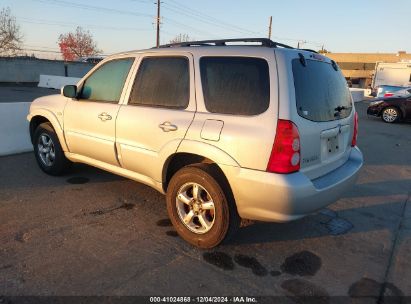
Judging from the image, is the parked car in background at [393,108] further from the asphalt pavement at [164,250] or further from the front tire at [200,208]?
the front tire at [200,208]

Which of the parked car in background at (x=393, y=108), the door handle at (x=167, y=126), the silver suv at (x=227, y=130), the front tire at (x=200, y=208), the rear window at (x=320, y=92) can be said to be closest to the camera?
the silver suv at (x=227, y=130)

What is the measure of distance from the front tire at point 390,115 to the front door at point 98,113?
1334 centimetres

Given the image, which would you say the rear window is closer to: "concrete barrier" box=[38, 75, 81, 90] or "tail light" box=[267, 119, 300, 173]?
"tail light" box=[267, 119, 300, 173]

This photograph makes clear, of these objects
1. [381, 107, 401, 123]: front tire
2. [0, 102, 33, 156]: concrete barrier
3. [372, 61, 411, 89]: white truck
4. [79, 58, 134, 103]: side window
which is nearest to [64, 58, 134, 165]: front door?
[79, 58, 134, 103]: side window

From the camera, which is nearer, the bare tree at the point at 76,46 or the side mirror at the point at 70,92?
the side mirror at the point at 70,92

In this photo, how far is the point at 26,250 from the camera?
334 centimetres

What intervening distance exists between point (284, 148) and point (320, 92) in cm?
83

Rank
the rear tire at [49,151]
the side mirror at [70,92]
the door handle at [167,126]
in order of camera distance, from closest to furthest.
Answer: the door handle at [167,126]
the side mirror at [70,92]
the rear tire at [49,151]

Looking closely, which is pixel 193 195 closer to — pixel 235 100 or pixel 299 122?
pixel 235 100

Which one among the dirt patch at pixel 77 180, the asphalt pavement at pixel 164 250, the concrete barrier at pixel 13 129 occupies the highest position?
the concrete barrier at pixel 13 129

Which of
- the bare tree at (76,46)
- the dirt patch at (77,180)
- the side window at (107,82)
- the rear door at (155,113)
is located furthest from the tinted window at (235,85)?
the bare tree at (76,46)

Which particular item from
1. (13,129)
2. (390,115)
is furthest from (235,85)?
(390,115)

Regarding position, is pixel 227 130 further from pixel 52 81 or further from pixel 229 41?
pixel 52 81

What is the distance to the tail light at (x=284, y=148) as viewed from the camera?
300cm
